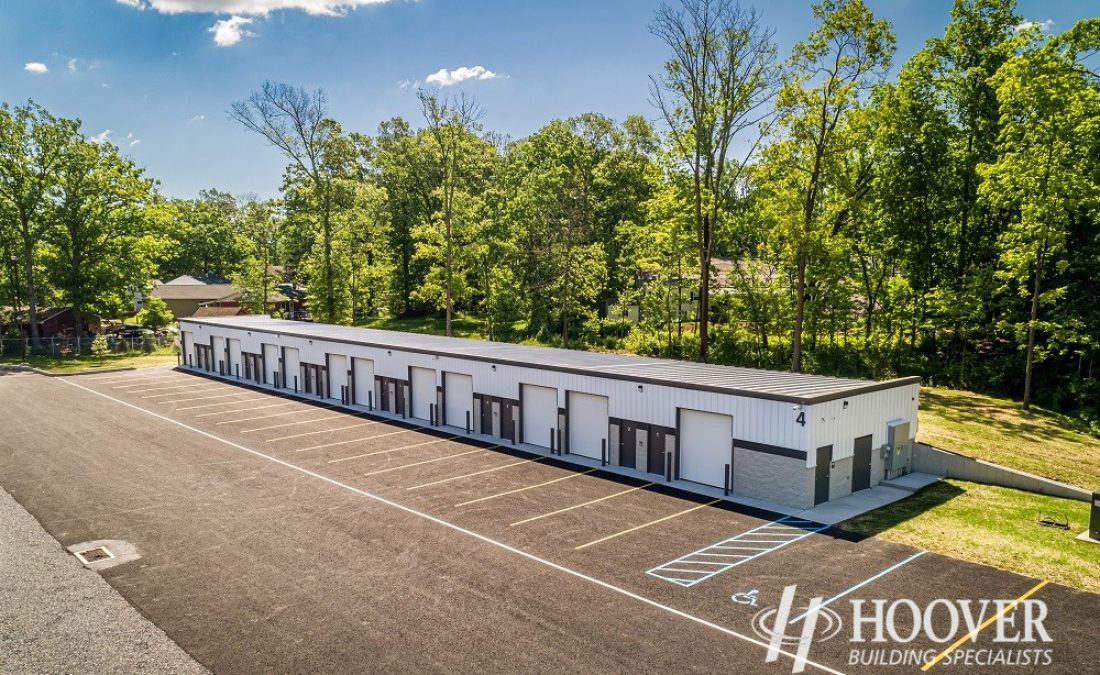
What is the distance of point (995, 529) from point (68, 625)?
73.1 feet

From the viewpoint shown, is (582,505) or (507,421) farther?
(507,421)

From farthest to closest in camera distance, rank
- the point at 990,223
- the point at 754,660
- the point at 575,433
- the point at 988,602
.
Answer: the point at 990,223
the point at 575,433
the point at 988,602
the point at 754,660

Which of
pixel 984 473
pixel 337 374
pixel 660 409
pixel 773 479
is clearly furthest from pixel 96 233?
pixel 984 473

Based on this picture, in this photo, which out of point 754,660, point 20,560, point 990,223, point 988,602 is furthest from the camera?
point 990,223

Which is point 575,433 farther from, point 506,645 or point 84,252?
point 84,252

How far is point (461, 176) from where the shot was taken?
70500 mm

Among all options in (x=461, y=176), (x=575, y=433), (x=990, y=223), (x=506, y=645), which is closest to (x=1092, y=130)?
(x=990, y=223)

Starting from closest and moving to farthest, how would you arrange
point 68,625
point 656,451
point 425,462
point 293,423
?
point 68,625, point 656,451, point 425,462, point 293,423

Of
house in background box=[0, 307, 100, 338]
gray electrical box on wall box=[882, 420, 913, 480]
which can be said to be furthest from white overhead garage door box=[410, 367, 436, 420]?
house in background box=[0, 307, 100, 338]

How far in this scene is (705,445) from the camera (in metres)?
22.2

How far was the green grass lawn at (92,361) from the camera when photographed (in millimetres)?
51844

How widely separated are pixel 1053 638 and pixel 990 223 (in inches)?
1328

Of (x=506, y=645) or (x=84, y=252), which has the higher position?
(x=84, y=252)
